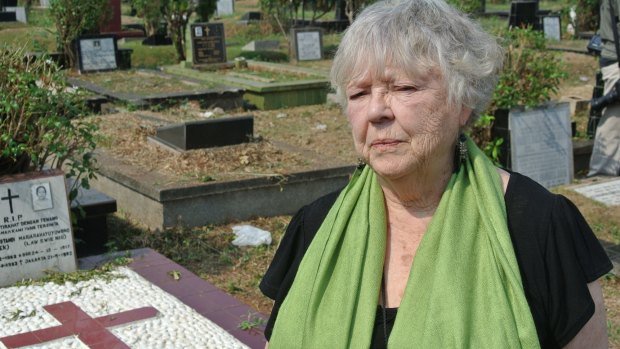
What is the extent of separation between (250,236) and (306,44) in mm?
10744

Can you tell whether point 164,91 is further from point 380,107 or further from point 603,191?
point 380,107

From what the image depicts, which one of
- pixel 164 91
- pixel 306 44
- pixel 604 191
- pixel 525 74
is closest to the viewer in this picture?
pixel 604 191

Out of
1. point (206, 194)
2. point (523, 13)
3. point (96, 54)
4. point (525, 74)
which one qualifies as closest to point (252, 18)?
point (523, 13)

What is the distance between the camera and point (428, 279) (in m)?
2.31

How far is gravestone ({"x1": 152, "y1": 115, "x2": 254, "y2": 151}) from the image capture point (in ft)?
25.0

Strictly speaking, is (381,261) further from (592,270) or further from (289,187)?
(289,187)

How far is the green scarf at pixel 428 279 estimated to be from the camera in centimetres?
218

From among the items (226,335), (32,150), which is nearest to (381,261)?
(226,335)

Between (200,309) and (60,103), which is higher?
(60,103)

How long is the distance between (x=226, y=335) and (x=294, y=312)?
2061 mm

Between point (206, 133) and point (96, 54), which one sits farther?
point (96, 54)

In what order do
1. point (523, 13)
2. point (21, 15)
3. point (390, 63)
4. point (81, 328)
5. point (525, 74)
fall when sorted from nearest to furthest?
1. point (390, 63)
2. point (81, 328)
3. point (525, 74)
4. point (523, 13)
5. point (21, 15)

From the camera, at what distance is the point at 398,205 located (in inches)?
97.4

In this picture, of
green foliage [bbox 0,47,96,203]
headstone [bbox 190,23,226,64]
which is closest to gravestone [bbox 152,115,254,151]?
green foliage [bbox 0,47,96,203]
